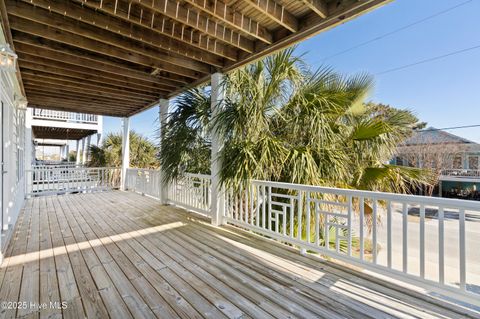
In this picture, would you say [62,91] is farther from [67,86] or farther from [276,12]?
[276,12]

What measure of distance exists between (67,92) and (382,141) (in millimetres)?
6436

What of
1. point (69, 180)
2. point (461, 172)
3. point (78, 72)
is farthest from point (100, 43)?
point (461, 172)

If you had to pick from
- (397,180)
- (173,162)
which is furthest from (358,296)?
(173,162)

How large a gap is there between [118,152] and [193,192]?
20.0 ft

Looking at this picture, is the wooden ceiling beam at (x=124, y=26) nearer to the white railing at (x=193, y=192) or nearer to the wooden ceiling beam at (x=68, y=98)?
the white railing at (x=193, y=192)

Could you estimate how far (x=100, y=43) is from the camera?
10.5 feet

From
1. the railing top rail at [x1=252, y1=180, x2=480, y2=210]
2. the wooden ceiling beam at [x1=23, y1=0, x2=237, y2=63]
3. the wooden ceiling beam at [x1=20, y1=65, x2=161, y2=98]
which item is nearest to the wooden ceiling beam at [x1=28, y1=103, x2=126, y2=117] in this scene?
the wooden ceiling beam at [x1=20, y1=65, x2=161, y2=98]

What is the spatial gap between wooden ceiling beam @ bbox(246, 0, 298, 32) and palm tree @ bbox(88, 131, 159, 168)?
24.5 ft

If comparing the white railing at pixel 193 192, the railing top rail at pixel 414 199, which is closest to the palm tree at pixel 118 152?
the white railing at pixel 193 192

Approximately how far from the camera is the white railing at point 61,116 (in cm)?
1070

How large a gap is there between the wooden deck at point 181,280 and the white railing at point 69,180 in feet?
14.1

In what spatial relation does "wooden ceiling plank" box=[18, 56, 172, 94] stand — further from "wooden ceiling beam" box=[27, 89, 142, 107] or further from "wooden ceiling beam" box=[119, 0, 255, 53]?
"wooden ceiling beam" box=[119, 0, 255, 53]

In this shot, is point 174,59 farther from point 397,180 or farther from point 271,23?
point 397,180

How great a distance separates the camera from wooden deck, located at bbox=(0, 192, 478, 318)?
5.75ft
